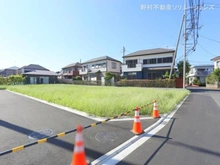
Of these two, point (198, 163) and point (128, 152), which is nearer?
point (198, 163)

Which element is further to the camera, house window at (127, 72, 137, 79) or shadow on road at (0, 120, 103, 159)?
house window at (127, 72, 137, 79)

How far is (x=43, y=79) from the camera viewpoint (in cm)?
4406

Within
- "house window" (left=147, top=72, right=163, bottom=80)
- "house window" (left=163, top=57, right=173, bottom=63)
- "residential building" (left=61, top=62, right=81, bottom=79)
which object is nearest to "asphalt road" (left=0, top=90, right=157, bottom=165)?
"house window" (left=147, top=72, right=163, bottom=80)

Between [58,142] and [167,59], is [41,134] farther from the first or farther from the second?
[167,59]

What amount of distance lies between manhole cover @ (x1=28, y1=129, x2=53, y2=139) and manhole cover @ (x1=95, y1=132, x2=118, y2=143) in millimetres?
1498

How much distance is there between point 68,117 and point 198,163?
16.1 ft

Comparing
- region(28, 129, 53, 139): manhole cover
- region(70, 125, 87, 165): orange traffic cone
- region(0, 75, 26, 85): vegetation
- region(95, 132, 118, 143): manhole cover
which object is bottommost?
region(95, 132, 118, 143): manhole cover

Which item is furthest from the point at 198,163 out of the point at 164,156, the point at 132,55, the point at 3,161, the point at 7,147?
the point at 132,55

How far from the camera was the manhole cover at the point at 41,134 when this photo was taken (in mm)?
4168

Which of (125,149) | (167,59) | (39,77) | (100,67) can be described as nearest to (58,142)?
(125,149)

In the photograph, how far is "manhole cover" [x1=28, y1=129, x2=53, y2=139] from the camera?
417 cm

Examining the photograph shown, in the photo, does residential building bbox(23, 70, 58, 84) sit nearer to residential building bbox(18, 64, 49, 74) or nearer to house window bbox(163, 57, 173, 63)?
residential building bbox(18, 64, 49, 74)

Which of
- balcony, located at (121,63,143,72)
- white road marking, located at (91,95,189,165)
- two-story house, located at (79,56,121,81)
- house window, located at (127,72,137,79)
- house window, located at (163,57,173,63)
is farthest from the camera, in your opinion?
two-story house, located at (79,56,121,81)

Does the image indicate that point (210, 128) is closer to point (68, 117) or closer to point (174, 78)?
point (68, 117)
